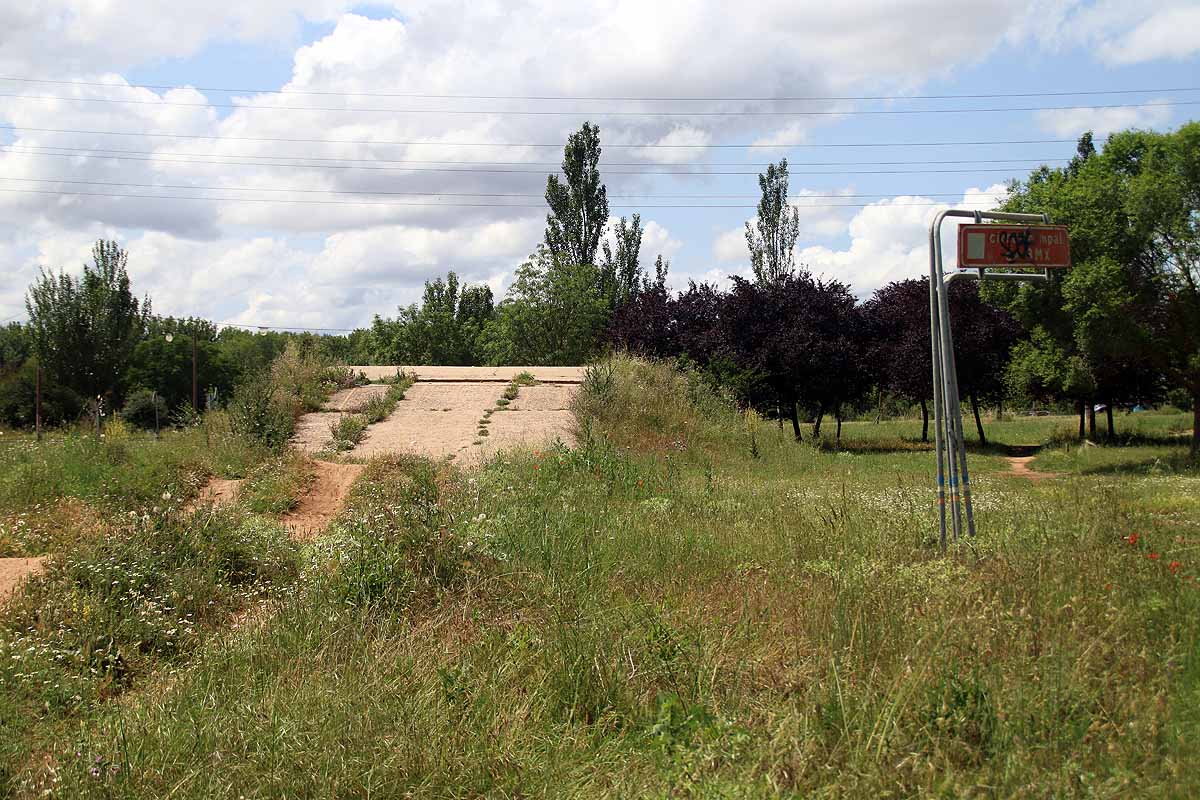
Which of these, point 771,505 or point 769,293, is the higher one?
point 769,293

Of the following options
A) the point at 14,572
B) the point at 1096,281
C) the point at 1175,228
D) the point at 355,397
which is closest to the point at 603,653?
the point at 14,572

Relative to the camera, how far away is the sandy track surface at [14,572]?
4.98 meters

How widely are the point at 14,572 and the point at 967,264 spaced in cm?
603

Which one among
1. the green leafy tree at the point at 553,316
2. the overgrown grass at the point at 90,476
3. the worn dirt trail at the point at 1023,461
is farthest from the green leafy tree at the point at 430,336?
the overgrown grass at the point at 90,476

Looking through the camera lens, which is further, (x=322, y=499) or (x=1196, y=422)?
(x=1196, y=422)

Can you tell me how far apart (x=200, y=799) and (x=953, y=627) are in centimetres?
310

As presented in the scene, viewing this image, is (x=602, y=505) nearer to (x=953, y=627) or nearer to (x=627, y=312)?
(x=953, y=627)

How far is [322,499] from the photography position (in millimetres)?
8734

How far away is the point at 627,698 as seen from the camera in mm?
3705

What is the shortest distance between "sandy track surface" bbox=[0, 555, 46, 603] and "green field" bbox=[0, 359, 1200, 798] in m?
0.23

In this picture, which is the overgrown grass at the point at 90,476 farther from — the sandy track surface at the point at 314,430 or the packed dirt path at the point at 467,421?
the packed dirt path at the point at 467,421

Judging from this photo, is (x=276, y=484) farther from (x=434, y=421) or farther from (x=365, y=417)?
(x=434, y=421)

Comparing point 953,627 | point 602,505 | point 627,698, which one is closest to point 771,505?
point 602,505

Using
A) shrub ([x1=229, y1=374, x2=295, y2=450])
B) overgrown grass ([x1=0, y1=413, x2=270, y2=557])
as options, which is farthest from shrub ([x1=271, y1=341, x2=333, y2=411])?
overgrown grass ([x1=0, y1=413, x2=270, y2=557])
